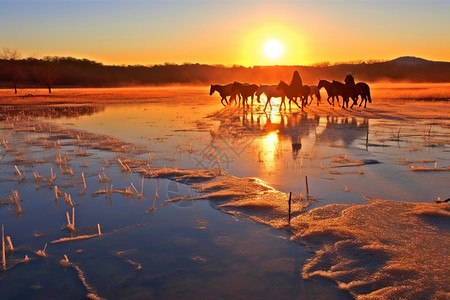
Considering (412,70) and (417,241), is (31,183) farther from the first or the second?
(412,70)

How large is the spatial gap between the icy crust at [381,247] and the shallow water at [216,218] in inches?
1.0

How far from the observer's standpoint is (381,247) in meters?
4.27

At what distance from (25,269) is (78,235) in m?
0.89

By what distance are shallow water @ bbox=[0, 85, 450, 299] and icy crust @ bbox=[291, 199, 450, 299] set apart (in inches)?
1.0

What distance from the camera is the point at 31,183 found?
7.21 metres

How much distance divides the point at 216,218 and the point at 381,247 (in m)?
2.18

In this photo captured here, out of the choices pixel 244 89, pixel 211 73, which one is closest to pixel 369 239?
pixel 244 89

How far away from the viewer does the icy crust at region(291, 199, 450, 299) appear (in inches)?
141

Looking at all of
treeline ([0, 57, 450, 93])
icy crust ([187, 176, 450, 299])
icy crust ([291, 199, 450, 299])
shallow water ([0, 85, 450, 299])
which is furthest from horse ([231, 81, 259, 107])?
treeline ([0, 57, 450, 93])

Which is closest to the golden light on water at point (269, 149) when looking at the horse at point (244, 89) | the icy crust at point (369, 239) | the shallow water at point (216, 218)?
the shallow water at point (216, 218)

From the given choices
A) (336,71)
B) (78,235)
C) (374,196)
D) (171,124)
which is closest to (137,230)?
(78,235)

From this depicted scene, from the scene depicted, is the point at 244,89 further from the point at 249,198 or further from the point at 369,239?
the point at 369,239

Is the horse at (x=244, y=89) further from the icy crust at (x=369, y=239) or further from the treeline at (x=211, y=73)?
the treeline at (x=211, y=73)

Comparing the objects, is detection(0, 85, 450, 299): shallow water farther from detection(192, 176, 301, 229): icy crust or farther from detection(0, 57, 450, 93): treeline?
detection(0, 57, 450, 93): treeline
